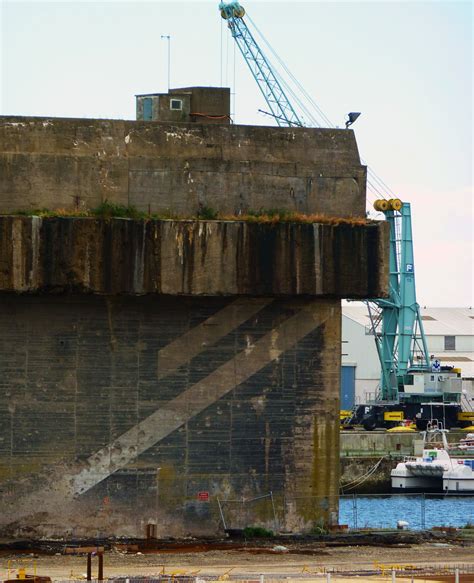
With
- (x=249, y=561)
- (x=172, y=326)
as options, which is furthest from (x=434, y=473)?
(x=249, y=561)

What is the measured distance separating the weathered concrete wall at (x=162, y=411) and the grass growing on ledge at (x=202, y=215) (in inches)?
81.2

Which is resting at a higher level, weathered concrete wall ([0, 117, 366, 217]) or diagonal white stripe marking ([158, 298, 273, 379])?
weathered concrete wall ([0, 117, 366, 217])

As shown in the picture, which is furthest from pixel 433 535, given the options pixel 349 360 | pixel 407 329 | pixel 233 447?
pixel 349 360

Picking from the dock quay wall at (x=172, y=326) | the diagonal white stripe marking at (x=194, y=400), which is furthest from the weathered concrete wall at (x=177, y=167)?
the diagonal white stripe marking at (x=194, y=400)

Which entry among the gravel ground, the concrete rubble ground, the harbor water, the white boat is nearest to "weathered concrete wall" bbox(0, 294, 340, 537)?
the concrete rubble ground

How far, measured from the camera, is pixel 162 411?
138 ft

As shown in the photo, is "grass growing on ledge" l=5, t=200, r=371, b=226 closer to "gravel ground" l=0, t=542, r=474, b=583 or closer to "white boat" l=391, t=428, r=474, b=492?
"gravel ground" l=0, t=542, r=474, b=583

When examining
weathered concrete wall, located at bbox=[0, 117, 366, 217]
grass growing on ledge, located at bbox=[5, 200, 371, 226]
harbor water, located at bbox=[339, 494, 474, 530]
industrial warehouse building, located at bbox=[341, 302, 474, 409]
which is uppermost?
industrial warehouse building, located at bbox=[341, 302, 474, 409]

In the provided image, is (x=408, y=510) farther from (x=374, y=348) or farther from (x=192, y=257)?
(x=374, y=348)

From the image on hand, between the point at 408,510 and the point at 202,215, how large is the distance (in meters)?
48.6

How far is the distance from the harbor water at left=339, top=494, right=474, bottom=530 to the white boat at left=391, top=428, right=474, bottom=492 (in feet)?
3.20

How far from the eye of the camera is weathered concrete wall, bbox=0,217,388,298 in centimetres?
4125

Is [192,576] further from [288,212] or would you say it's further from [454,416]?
[454,416]

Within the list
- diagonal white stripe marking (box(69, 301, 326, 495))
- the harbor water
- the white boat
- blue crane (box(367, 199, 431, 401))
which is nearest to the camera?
diagonal white stripe marking (box(69, 301, 326, 495))
